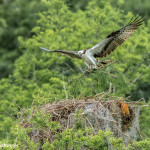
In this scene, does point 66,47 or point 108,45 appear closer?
point 108,45

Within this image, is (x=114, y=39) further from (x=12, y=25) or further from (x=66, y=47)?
(x=12, y=25)

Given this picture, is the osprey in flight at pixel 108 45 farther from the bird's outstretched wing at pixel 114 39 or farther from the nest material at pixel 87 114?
the nest material at pixel 87 114

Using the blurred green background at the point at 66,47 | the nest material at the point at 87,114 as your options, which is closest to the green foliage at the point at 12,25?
the blurred green background at the point at 66,47

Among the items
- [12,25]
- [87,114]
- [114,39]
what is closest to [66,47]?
[114,39]

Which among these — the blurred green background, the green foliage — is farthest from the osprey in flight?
the green foliage

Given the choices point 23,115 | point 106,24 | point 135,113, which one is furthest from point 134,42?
point 23,115

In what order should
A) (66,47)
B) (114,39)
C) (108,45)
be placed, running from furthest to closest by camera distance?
(66,47) → (108,45) → (114,39)

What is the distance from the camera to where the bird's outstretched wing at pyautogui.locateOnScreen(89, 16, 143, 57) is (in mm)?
8664

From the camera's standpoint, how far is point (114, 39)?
29.2ft

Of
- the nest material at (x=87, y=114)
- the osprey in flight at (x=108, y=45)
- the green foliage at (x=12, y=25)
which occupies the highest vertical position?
the osprey in flight at (x=108, y=45)

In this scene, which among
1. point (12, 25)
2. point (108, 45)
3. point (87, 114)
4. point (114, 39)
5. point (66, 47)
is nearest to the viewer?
point (87, 114)

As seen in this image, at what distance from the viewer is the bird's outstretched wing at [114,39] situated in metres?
8.66

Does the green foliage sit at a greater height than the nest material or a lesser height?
lesser

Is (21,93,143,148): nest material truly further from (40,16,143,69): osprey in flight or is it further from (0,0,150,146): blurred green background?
(0,0,150,146): blurred green background
